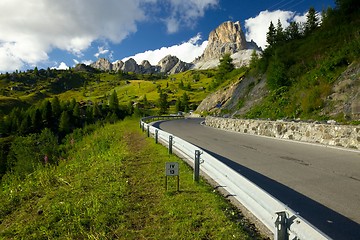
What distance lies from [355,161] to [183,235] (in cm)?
742

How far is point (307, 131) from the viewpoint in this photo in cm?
1354

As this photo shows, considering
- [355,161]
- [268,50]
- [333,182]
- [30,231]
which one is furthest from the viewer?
[268,50]

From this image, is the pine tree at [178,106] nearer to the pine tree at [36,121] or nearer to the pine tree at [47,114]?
the pine tree at [47,114]

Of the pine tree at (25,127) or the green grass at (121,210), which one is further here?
the pine tree at (25,127)

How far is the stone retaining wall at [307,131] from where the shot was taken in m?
11.1

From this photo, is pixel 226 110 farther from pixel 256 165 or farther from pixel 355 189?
pixel 355 189

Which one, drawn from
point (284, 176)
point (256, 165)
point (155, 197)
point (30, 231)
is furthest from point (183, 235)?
point (256, 165)

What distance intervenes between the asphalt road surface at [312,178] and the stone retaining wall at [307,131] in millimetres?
618

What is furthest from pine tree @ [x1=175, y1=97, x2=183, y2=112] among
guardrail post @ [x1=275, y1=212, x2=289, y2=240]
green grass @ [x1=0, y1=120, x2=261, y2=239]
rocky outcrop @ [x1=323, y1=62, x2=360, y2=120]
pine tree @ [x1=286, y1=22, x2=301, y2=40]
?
guardrail post @ [x1=275, y1=212, x2=289, y2=240]

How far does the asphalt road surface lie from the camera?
462cm

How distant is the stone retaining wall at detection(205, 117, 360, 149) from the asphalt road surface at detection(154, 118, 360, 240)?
618 mm

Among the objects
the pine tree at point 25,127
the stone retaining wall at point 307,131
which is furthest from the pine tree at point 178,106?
the stone retaining wall at point 307,131

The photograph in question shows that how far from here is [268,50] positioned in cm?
3447

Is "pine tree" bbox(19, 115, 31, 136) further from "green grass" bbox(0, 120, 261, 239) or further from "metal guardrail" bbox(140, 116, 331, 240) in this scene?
"metal guardrail" bbox(140, 116, 331, 240)
